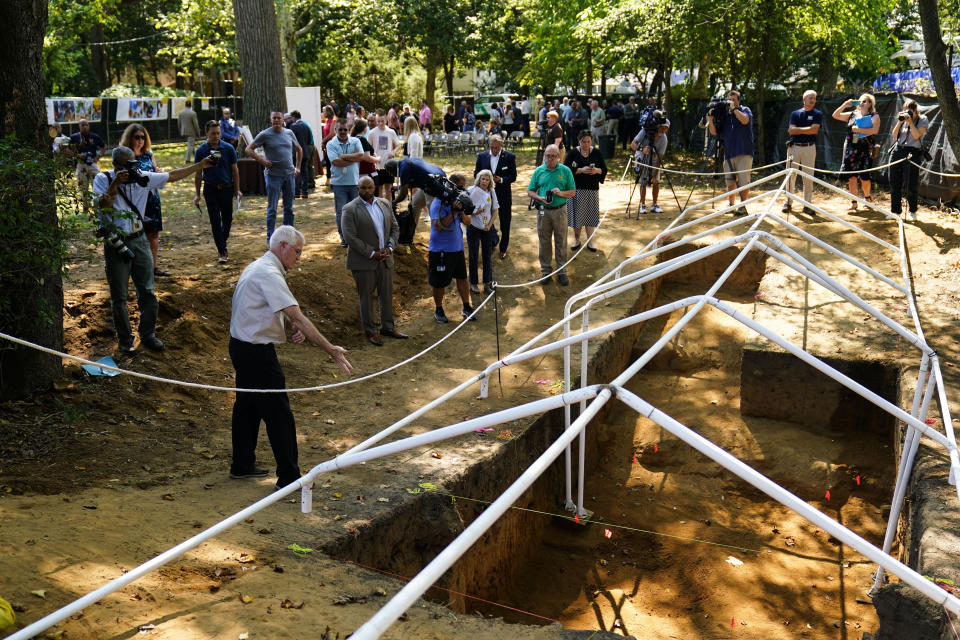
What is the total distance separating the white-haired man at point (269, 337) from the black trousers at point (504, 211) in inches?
253

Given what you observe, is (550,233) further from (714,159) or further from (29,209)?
(714,159)

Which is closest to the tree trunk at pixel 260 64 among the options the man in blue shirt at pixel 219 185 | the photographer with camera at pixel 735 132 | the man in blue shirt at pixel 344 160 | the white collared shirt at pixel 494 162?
the man in blue shirt at pixel 344 160

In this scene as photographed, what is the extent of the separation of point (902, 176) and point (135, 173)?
11.1 metres

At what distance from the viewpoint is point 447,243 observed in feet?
33.5

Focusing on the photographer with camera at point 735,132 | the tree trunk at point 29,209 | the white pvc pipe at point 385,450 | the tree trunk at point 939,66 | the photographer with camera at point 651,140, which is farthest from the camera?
the photographer with camera at point 651,140

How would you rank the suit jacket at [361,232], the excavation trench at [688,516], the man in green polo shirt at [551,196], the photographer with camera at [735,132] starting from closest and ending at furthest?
the excavation trench at [688,516], the suit jacket at [361,232], the man in green polo shirt at [551,196], the photographer with camera at [735,132]

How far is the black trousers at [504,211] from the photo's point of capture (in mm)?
11922

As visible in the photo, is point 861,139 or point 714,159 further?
point 714,159

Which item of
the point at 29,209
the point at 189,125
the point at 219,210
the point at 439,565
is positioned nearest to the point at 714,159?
the point at 219,210

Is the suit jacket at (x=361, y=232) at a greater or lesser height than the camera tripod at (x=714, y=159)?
lesser

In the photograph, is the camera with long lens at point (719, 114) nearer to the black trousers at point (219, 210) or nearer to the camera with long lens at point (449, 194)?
the camera with long lens at point (449, 194)

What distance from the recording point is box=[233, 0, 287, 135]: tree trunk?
14.9m

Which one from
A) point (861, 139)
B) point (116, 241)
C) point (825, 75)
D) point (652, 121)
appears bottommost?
point (116, 241)

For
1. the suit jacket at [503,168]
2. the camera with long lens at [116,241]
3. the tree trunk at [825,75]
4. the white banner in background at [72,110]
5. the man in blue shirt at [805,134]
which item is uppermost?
the tree trunk at [825,75]
